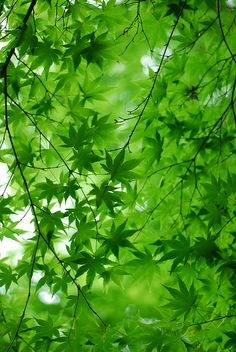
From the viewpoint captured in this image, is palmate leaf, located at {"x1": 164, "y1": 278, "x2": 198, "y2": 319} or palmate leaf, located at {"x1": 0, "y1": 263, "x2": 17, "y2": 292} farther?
palmate leaf, located at {"x1": 0, "y1": 263, "x2": 17, "y2": 292}

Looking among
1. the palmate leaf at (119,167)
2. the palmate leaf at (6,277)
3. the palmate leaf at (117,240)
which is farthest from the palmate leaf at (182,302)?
the palmate leaf at (6,277)

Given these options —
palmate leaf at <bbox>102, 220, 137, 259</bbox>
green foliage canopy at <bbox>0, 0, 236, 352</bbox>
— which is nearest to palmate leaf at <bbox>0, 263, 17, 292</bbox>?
green foliage canopy at <bbox>0, 0, 236, 352</bbox>

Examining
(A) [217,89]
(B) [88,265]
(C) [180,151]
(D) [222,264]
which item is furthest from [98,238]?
(A) [217,89]

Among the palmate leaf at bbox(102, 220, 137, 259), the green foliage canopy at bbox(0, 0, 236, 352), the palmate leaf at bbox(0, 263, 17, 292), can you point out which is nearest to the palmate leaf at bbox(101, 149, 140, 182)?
the green foliage canopy at bbox(0, 0, 236, 352)

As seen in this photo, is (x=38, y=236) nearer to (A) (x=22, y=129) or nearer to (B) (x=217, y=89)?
(A) (x=22, y=129)

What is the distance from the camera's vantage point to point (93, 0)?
1614 mm

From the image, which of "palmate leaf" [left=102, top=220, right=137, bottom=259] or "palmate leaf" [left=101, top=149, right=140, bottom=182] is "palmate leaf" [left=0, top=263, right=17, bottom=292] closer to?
"palmate leaf" [left=102, top=220, right=137, bottom=259]

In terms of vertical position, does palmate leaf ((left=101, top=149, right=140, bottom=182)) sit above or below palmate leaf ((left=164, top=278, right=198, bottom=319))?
above

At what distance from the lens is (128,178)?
129cm

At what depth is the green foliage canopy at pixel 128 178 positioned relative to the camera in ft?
4.27

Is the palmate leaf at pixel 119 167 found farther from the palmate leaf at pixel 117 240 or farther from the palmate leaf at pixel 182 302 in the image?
the palmate leaf at pixel 182 302

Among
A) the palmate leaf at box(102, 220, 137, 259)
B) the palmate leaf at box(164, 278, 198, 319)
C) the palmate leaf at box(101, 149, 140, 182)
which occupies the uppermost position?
the palmate leaf at box(101, 149, 140, 182)

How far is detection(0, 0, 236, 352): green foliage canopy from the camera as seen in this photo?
4.27 feet

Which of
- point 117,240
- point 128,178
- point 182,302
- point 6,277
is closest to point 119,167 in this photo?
point 128,178
